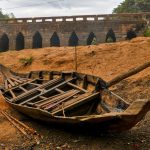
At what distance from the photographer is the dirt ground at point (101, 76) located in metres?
9.09

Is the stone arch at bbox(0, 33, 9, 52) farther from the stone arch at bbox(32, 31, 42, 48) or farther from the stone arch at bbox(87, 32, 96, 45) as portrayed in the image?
the stone arch at bbox(87, 32, 96, 45)

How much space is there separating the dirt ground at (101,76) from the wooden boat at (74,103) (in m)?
0.39

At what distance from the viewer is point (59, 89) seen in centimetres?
1135

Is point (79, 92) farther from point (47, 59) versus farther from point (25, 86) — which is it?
point (47, 59)

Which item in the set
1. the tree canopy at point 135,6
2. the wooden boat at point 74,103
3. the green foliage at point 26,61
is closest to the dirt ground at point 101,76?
the green foliage at point 26,61

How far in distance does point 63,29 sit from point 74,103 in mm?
22184

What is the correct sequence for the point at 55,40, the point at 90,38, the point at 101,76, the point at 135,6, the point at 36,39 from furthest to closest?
the point at 135,6, the point at 36,39, the point at 55,40, the point at 90,38, the point at 101,76

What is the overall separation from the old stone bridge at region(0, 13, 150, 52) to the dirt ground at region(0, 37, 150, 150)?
295 inches

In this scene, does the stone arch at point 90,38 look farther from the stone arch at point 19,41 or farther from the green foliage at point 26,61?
the green foliage at point 26,61

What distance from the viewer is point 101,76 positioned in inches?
654

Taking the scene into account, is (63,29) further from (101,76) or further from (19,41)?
(101,76)

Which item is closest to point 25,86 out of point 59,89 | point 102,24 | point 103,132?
point 59,89

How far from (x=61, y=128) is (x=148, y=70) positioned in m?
6.46

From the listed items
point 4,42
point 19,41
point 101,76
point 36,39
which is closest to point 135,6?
point 36,39
